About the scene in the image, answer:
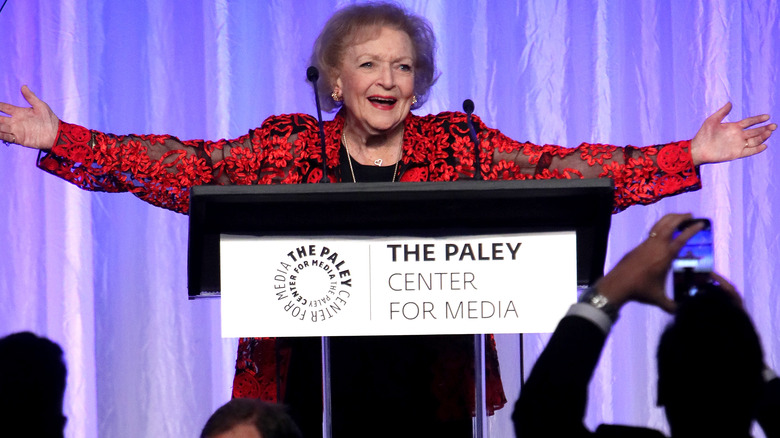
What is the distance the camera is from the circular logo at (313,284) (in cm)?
176

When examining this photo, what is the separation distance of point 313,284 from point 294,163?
61 cm

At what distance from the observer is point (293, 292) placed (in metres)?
1.77

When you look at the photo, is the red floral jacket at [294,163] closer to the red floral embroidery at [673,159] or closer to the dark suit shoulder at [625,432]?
the red floral embroidery at [673,159]

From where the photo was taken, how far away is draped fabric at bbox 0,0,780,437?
11.3ft

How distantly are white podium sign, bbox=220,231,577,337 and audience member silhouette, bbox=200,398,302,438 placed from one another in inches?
5.0

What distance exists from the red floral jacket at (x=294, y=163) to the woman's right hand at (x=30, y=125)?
27 millimetres

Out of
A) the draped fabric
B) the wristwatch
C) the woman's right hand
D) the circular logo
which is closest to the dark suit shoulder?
the wristwatch

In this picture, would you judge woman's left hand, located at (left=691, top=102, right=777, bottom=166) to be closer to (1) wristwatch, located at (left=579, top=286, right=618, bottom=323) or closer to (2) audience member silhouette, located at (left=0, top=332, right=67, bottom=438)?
(1) wristwatch, located at (left=579, top=286, right=618, bottom=323)

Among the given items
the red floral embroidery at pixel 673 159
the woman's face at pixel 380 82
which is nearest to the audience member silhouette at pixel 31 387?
the woman's face at pixel 380 82

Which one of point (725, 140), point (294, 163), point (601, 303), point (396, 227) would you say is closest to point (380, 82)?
point (294, 163)

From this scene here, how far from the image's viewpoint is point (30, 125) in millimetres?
2000

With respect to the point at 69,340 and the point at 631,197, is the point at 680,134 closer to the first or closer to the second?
the point at 631,197

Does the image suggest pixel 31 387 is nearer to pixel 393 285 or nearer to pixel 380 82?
→ pixel 393 285

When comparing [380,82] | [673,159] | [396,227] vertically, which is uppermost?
[380,82]
